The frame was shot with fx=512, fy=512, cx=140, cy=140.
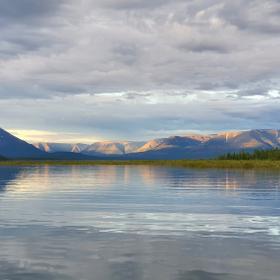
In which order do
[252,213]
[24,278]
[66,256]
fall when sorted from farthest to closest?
[252,213], [66,256], [24,278]

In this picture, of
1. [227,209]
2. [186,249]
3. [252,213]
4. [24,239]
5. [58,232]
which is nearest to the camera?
[186,249]

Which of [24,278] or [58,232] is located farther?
[58,232]

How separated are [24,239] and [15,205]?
1854 cm

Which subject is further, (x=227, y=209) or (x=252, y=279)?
(x=227, y=209)

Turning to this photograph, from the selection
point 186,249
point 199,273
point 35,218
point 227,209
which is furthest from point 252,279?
point 227,209

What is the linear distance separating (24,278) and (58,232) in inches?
422

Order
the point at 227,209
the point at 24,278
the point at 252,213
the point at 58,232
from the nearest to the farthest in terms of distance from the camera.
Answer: the point at 24,278 → the point at 58,232 → the point at 252,213 → the point at 227,209

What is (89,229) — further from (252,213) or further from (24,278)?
(252,213)

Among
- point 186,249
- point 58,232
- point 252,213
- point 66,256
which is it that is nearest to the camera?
point 66,256

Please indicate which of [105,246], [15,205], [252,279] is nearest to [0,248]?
[105,246]

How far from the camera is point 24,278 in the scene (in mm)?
19359

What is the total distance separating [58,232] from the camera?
3006cm

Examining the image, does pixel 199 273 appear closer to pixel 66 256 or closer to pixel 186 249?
pixel 186 249

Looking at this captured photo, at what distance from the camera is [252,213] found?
40.1 meters
